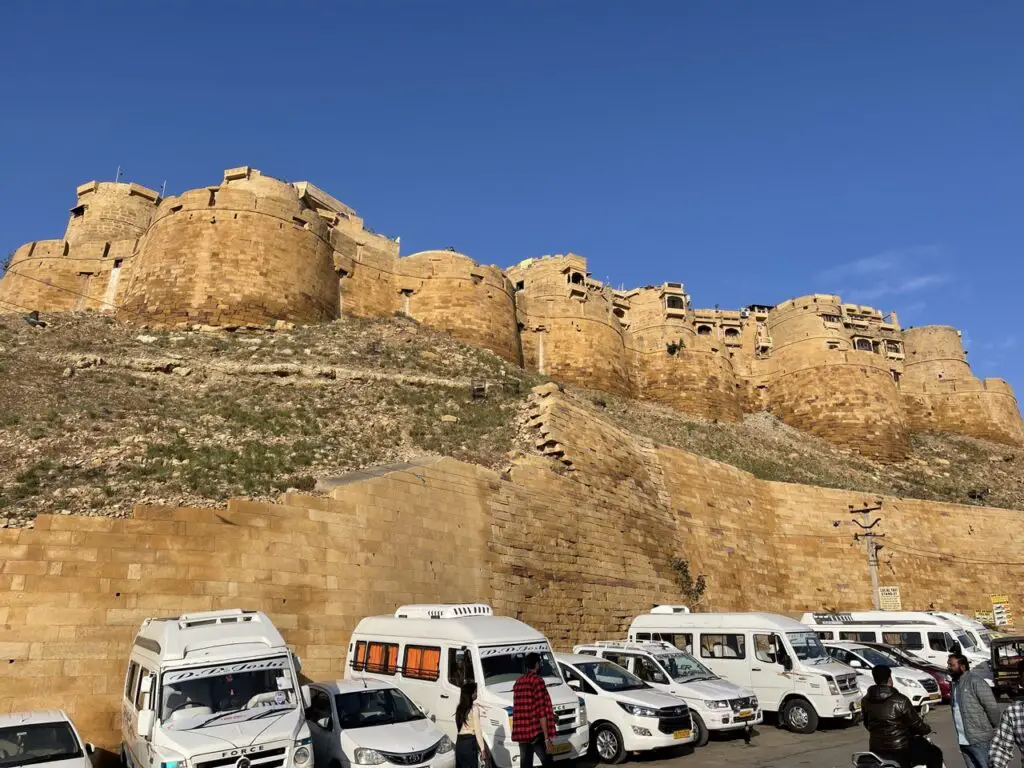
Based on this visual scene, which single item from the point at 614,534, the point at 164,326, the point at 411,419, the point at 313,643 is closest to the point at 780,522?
the point at 614,534

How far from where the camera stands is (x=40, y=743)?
617 centimetres

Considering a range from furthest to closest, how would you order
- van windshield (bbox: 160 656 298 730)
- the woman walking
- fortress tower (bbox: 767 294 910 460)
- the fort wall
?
fortress tower (bbox: 767 294 910 460), the fort wall, the woman walking, van windshield (bbox: 160 656 298 730)

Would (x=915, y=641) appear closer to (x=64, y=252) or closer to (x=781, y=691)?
(x=781, y=691)

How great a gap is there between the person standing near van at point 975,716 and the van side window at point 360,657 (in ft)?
21.3

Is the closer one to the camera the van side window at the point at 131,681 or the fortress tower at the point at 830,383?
the van side window at the point at 131,681

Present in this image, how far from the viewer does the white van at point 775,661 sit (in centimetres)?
1023

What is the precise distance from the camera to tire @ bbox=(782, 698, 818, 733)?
1020 centimetres

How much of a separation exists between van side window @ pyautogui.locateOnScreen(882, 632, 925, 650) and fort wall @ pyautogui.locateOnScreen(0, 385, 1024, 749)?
155 inches

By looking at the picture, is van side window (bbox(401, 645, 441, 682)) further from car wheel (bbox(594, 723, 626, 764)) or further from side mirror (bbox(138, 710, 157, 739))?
side mirror (bbox(138, 710, 157, 739))

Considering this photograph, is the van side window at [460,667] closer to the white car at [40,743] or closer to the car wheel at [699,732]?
the car wheel at [699,732]

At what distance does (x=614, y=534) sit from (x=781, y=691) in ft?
19.9

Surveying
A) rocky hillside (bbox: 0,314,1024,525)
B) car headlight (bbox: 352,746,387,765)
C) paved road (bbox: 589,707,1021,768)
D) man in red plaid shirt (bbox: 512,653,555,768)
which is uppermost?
rocky hillside (bbox: 0,314,1024,525)

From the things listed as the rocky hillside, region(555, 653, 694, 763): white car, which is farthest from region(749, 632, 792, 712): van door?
the rocky hillside

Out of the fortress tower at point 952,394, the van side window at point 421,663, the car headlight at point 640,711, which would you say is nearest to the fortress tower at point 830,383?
the fortress tower at point 952,394
